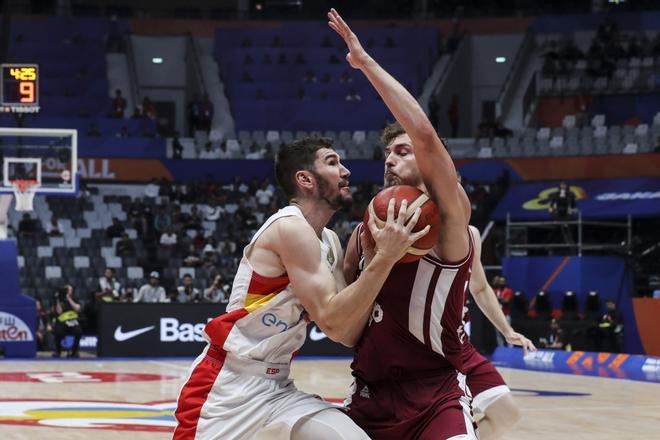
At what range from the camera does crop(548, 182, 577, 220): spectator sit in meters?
24.3

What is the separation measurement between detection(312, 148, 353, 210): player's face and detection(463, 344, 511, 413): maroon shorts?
1696 millimetres

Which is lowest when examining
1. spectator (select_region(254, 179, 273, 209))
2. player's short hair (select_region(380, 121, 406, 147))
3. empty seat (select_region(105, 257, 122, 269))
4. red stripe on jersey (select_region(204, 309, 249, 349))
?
empty seat (select_region(105, 257, 122, 269))

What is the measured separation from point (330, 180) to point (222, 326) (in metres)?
0.83

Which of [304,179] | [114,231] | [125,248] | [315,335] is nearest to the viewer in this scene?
[304,179]

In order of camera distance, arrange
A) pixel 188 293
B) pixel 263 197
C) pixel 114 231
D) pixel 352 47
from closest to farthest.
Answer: pixel 352 47 < pixel 188 293 < pixel 114 231 < pixel 263 197

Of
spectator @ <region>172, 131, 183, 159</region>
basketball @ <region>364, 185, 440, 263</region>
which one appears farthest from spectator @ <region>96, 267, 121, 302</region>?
basketball @ <region>364, 185, 440, 263</region>

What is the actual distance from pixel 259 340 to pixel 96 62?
31661 millimetres

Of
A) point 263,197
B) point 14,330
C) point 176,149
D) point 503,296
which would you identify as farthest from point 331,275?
point 176,149

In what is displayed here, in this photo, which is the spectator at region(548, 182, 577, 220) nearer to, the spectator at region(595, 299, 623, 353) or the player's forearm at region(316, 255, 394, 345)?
the spectator at region(595, 299, 623, 353)

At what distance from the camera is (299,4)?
41.3 metres

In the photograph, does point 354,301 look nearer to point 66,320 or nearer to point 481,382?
point 481,382

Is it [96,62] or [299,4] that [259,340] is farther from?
[299,4]

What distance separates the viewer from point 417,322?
4926 millimetres

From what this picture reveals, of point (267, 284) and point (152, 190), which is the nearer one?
point (267, 284)
